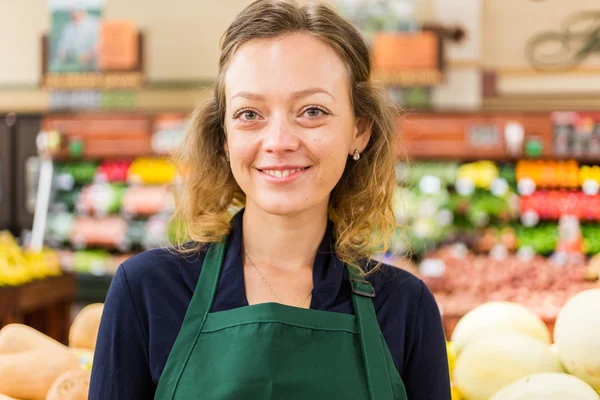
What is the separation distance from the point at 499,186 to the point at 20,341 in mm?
5420

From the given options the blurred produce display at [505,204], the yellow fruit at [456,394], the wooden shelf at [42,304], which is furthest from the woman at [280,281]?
the blurred produce display at [505,204]

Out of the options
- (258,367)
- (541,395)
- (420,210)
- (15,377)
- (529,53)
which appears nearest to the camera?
(258,367)

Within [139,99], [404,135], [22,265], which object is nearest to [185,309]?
[404,135]

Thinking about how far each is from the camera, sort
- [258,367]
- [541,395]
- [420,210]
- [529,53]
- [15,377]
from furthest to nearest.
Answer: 1. [529,53]
2. [420,210]
3. [15,377]
4. [541,395]
5. [258,367]

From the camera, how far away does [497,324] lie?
2166 mm

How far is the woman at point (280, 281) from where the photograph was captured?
139 cm

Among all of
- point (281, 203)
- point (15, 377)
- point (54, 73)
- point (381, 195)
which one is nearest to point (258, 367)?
point (281, 203)

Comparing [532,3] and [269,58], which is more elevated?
[532,3]

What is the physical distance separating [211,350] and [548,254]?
5.96 m

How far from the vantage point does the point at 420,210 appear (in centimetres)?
682

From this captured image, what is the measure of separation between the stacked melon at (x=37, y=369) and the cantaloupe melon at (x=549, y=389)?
99 cm

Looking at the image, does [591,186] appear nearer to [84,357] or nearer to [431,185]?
[431,185]

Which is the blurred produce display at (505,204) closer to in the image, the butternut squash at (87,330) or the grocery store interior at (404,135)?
the grocery store interior at (404,135)

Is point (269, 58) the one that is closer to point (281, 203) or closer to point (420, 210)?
point (281, 203)
